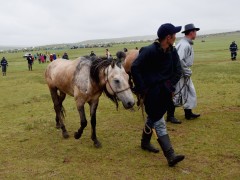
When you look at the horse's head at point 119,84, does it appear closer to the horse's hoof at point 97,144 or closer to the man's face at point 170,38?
the man's face at point 170,38

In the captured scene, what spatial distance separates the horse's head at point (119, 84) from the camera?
5.30 m

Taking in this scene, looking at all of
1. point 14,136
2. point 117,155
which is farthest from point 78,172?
point 14,136

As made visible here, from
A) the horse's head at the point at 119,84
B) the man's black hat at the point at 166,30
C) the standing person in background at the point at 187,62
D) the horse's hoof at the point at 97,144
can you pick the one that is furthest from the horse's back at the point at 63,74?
the standing person in background at the point at 187,62

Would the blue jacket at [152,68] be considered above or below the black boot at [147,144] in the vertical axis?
above

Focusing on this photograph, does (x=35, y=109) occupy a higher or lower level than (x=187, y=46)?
lower

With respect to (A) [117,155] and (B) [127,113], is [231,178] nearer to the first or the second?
(A) [117,155]

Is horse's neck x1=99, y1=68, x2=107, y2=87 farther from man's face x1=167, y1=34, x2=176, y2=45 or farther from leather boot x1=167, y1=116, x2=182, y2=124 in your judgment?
leather boot x1=167, y1=116, x2=182, y2=124

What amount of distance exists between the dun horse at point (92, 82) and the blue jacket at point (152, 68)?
38 centimetres

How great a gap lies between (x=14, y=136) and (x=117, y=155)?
10.7 ft

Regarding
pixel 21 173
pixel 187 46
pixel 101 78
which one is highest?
pixel 187 46

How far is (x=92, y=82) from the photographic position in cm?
620

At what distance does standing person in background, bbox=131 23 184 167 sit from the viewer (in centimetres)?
498

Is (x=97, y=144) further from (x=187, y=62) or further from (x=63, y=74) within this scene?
(x=187, y=62)

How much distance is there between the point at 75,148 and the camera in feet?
21.7
